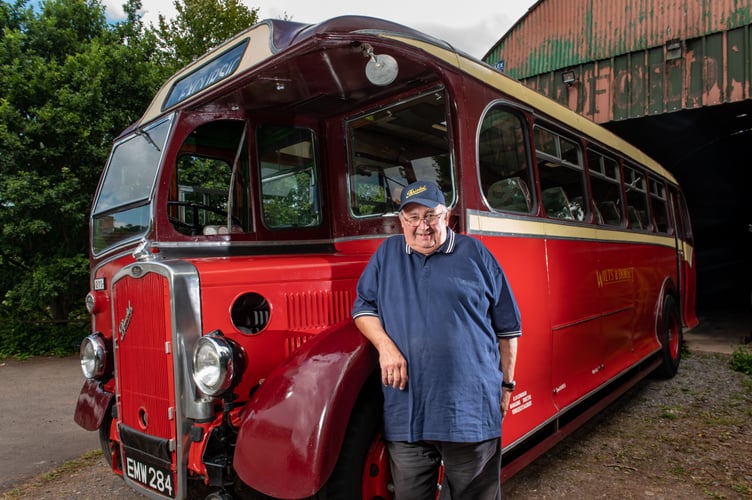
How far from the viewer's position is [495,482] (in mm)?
2088

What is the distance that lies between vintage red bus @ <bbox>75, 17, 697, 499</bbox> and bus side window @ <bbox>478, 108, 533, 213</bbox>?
16 millimetres

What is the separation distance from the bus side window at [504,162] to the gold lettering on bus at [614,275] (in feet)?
3.91

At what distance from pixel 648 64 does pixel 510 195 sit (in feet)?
25.2

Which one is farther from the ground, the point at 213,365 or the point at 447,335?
the point at 447,335

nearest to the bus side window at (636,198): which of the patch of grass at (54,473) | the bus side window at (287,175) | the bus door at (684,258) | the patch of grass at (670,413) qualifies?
the bus door at (684,258)

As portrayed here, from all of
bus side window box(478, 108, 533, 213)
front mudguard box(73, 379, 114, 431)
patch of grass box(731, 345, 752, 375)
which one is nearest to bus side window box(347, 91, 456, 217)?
bus side window box(478, 108, 533, 213)

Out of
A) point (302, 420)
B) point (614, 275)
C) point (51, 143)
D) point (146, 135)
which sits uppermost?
point (51, 143)

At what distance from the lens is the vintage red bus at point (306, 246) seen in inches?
86.5

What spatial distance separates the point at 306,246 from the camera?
11.3 ft

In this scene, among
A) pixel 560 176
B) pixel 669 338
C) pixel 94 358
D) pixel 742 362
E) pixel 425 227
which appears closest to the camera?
pixel 425 227

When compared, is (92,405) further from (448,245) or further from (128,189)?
(448,245)

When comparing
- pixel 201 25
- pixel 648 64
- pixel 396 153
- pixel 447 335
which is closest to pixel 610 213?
pixel 396 153

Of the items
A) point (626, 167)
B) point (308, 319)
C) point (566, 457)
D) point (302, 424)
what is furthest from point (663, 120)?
point (302, 424)

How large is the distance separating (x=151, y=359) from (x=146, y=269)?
439 millimetres
